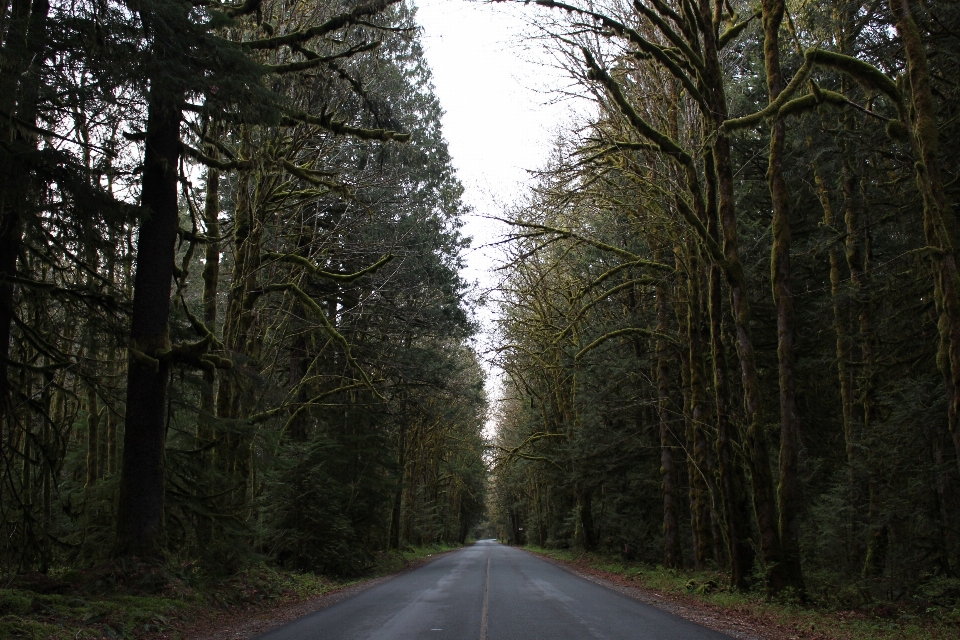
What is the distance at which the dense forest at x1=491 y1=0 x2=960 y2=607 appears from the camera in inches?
403

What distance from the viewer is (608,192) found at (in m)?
16.9

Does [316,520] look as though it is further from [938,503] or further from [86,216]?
[938,503]

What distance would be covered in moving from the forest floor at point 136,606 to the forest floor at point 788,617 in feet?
21.7

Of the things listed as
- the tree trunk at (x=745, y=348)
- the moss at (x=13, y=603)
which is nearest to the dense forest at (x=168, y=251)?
the moss at (x=13, y=603)

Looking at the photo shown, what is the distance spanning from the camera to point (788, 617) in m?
9.27

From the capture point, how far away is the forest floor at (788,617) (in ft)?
26.0

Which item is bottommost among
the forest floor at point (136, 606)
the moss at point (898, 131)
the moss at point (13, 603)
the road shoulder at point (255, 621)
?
the road shoulder at point (255, 621)

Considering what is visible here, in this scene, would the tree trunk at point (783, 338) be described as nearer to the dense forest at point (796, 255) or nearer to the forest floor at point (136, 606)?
the dense forest at point (796, 255)

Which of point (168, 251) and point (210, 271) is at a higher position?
point (210, 271)

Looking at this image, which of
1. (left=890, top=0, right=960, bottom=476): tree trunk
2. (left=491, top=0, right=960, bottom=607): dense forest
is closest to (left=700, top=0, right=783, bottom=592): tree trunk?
(left=491, top=0, right=960, bottom=607): dense forest

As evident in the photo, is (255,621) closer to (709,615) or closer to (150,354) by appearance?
(150,354)

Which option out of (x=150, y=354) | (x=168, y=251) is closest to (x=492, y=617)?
(x=150, y=354)

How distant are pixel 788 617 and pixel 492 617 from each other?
425cm

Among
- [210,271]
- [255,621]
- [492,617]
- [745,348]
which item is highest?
[210,271]
